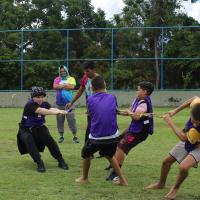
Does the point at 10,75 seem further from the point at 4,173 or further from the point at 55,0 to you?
the point at 4,173

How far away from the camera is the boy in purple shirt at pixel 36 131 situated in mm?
8477

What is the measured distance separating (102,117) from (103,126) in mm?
121

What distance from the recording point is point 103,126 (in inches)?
275

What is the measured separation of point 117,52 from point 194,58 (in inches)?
174

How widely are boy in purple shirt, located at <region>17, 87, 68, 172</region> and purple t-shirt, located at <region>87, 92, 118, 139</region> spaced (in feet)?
4.78

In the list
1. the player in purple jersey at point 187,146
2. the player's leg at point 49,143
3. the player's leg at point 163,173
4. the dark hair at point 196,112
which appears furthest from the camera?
the player's leg at point 49,143

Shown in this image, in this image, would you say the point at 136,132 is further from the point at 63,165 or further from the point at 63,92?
the point at 63,92

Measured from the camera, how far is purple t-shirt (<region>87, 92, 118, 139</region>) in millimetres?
6988

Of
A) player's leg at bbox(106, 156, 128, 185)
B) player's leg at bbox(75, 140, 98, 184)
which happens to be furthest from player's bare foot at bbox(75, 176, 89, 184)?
player's leg at bbox(106, 156, 128, 185)

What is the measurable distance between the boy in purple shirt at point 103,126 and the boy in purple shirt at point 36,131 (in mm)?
1423

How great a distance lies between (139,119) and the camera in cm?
748

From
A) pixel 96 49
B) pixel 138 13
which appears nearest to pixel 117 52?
pixel 96 49

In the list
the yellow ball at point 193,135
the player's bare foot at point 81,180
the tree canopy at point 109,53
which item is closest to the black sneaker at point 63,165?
the player's bare foot at point 81,180

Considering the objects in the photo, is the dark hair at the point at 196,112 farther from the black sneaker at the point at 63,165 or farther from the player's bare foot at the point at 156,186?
the black sneaker at the point at 63,165
